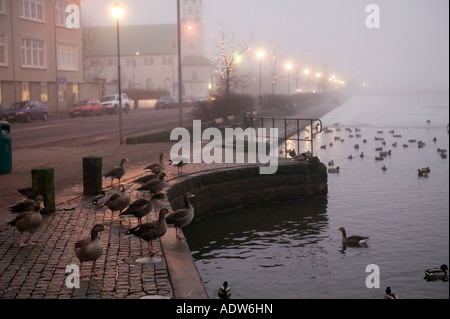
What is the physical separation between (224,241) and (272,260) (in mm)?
2279

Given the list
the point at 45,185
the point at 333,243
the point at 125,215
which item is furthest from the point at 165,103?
the point at 125,215

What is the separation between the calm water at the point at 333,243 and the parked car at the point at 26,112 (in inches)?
1075

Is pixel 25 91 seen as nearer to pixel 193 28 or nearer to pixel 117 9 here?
pixel 117 9

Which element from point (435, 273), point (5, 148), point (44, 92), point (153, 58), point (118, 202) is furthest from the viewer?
point (153, 58)

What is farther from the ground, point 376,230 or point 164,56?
point 164,56

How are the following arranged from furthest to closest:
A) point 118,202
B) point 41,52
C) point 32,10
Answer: point 41,52 → point 32,10 → point 118,202

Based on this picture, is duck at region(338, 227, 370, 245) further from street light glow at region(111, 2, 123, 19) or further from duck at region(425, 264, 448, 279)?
street light glow at region(111, 2, 123, 19)

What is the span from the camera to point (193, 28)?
458 feet

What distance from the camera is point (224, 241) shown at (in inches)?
651

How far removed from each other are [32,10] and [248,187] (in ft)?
132

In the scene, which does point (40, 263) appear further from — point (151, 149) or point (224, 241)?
point (151, 149)

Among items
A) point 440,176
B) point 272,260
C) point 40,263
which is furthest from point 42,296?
point 440,176

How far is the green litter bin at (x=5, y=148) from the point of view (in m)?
18.3
